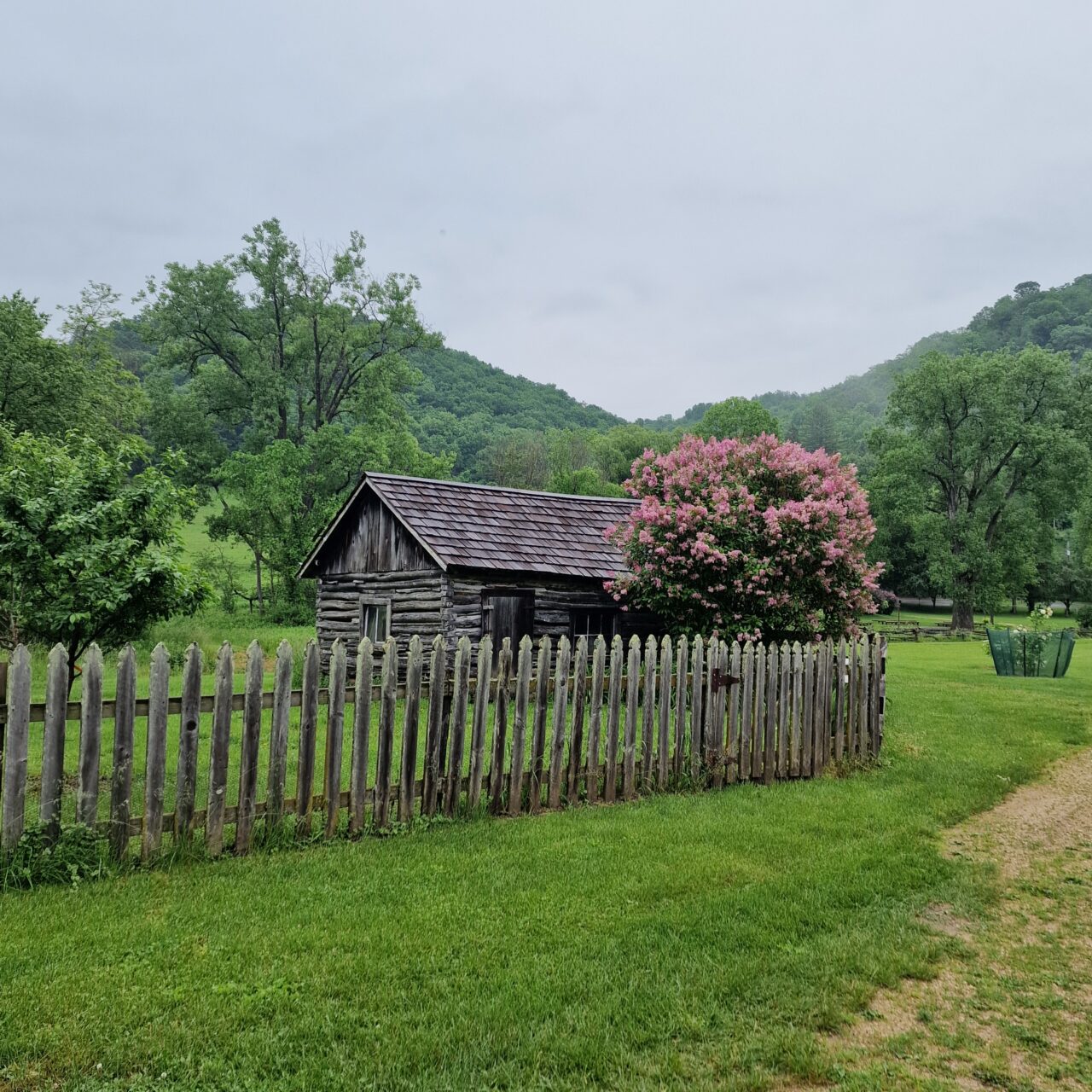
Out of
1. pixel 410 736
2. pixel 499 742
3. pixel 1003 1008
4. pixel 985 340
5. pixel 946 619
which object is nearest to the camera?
pixel 1003 1008

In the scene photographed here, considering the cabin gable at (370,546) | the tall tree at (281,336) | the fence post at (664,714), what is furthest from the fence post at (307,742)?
the tall tree at (281,336)

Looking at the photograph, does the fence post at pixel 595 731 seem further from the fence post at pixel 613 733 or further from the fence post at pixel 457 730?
the fence post at pixel 457 730

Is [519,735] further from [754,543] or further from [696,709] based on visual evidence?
[754,543]

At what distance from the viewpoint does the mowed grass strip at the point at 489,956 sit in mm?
3424

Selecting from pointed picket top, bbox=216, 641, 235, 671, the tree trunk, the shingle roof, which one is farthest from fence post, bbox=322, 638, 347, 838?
the tree trunk

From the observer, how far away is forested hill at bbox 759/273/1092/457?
99.1m

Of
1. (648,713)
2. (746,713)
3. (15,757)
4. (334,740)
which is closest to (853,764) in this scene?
(746,713)

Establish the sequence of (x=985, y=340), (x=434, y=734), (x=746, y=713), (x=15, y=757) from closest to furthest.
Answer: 1. (x=15, y=757)
2. (x=434, y=734)
3. (x=746, y=713)
4. (x=985, y=340)

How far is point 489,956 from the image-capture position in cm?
436

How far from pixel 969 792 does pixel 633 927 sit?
5.41 m

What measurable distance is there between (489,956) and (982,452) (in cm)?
5399

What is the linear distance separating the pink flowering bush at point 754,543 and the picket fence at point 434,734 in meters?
2.75

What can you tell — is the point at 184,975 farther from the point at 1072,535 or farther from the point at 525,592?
the point at 1072,535

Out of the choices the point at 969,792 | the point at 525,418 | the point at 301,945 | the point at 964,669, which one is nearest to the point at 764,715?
the point at 969,792
